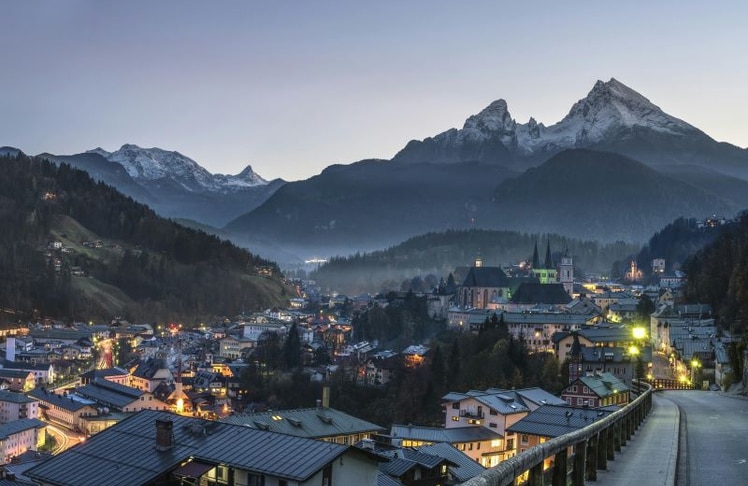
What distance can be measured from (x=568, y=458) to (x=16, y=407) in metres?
77.9

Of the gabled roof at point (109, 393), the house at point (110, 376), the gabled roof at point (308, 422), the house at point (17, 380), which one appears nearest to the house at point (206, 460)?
the gabled roof at point (308, 422)

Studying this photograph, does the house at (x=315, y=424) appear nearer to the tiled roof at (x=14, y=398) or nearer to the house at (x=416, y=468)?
the house at (x=416, y=468)

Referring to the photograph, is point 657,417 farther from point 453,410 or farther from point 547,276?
point 547,276

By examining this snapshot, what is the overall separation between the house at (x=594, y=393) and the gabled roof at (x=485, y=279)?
3395 inches

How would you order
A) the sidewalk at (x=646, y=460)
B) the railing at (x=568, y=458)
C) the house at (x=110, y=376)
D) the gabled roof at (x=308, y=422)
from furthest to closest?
1. the house at (x=110, y=376)
2. the gabled roof at (x=308, y=422)
3. the sidewalk at (x=646, y=460)
4. the railing at (x=568, y=458)

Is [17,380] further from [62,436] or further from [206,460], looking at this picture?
[206,460]

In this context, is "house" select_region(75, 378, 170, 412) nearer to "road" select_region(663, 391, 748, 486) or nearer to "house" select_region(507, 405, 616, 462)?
"house" select_region(507, 405, 616, 462)

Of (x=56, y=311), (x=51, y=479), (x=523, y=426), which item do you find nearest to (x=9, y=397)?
(x=523, y=426)

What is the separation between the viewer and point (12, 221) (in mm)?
199375

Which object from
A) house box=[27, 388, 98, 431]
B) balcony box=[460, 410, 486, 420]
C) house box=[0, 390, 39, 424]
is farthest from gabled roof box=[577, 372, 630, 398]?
house box=[0, 390, 39, 424]

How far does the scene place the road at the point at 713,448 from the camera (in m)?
12.9

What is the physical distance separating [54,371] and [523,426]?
78.9 m

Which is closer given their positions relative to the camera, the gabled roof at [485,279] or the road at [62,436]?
the road at [62,436]

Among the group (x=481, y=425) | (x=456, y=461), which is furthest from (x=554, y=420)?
(x=481, y=425)
